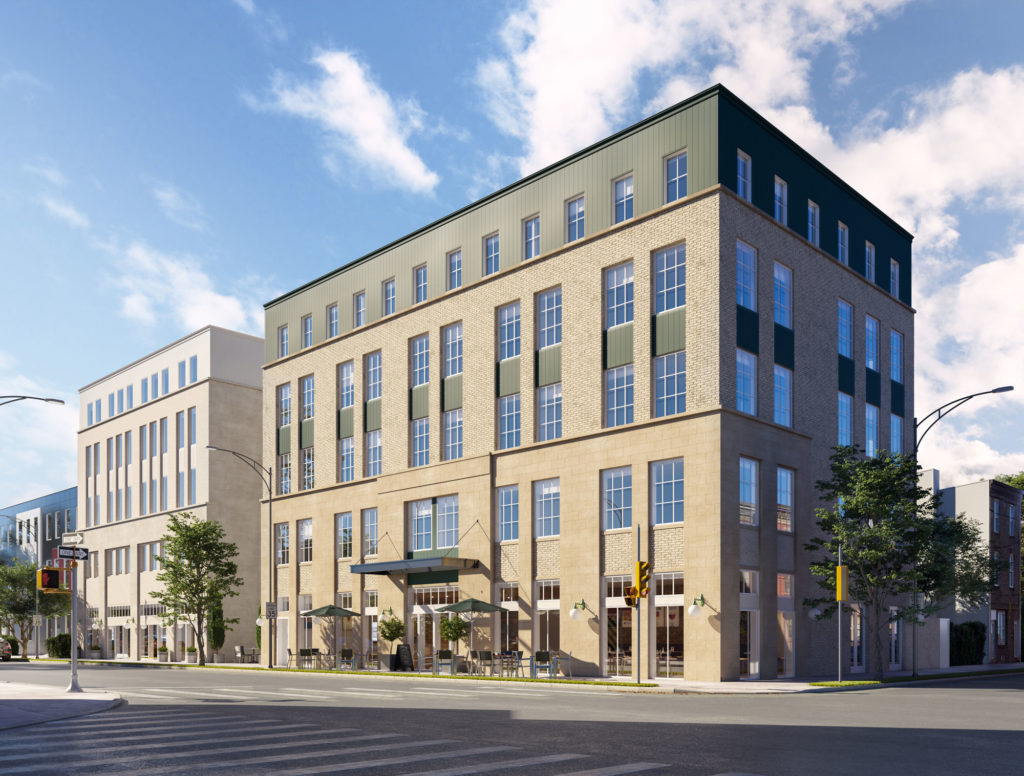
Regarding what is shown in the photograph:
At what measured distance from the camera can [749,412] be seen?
41.4 m

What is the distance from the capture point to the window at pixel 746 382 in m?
40.9

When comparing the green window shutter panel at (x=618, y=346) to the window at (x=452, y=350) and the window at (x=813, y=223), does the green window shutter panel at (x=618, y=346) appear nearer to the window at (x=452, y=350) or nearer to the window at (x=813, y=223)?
the window at (x=813, y=223)

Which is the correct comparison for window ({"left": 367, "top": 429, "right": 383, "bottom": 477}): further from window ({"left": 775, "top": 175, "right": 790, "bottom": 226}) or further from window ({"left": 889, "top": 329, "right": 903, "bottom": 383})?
window ({"left": 889, "top": 329, "right": 903, "bottom": 383})

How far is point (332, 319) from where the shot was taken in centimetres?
6256

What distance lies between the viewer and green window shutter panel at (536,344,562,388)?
46375mm

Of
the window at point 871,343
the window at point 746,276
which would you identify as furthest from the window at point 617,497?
the window at point 871,343

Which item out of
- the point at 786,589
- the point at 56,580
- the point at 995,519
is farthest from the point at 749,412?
the point at 995,519

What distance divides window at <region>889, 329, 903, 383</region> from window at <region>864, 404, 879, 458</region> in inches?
123

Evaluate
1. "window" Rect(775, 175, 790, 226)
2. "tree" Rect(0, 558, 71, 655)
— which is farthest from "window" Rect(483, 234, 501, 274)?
"tree" Rect(0, 558, 71, 655)

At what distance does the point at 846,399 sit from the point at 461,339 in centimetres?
1870

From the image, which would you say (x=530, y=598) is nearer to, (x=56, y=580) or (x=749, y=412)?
(x=749, y=412)

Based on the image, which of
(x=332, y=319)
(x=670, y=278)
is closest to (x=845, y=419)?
(x=670, y=278)

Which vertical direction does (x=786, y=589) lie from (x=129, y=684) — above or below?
above

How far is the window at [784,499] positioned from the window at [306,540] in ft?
98.5
